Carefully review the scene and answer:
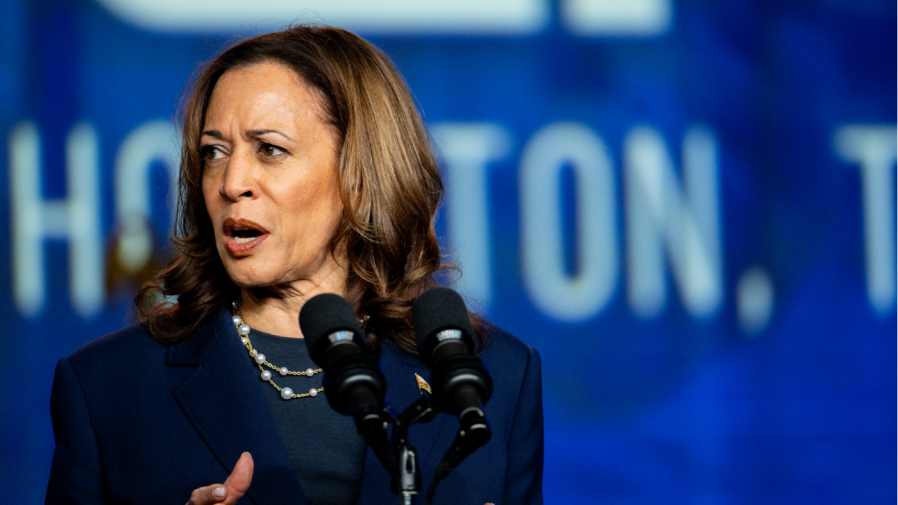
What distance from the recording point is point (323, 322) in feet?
3.75

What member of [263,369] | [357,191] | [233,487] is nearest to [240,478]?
[233,487]

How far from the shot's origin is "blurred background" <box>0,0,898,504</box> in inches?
124

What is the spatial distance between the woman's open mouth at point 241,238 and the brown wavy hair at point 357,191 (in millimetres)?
205

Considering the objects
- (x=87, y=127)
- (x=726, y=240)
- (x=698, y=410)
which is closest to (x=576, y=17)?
(x=726, y=240)

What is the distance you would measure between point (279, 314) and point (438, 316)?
0.78m

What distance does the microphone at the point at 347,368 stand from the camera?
1.04 metres

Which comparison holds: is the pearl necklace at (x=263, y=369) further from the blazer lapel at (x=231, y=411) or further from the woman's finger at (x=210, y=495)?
the woman's finger at (x=210, y=495)

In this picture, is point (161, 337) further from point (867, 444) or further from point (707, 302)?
point (867, 444)

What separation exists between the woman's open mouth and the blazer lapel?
192 millimetres

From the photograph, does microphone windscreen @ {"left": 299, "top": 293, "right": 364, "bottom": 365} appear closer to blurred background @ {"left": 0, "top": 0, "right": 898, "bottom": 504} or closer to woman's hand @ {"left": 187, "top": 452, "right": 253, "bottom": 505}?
woman's hand @ {"left": 187, "top": 452, "right": 253, "bottom": 505}

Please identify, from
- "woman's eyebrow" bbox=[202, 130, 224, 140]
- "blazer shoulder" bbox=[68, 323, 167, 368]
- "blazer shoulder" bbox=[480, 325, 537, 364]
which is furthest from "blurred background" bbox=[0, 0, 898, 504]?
"woman's eyebrow" bbox=[202, 130, 224, 140]

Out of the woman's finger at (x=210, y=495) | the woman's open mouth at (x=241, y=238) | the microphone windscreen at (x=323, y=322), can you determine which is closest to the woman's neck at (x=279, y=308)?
the woman's open mouth at (x=241, y=238)

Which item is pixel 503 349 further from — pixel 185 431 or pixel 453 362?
pixel 453 362

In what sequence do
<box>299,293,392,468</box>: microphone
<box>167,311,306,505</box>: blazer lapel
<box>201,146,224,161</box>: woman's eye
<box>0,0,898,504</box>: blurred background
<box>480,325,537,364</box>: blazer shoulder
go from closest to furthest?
<box>299,293,392,468</box>: microphone → <box>167,311,306,505</box>: blazer lapel → <box>201,146,224,161</box>: woman's eye → <box>480,325,537,364</box>: blazer shoulder → <box>0,0,898,504</box>: blurred background
